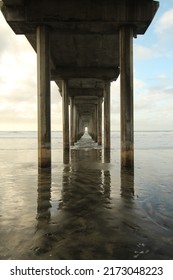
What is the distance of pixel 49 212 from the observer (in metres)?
5.51

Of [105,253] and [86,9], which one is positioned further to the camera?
[86,9]

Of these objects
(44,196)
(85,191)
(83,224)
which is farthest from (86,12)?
(83,224)

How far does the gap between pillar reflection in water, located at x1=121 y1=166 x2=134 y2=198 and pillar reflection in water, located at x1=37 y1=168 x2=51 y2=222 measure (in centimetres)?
192

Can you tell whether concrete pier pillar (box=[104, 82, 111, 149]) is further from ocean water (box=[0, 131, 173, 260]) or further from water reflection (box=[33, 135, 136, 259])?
water reflection (box=[33, 135, 136, 259])

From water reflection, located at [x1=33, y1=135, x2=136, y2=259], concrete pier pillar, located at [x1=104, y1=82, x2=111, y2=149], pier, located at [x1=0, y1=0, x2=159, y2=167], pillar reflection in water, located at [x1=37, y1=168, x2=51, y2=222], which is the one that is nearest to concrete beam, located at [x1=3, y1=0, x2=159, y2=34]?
pier, located at [x1=0, y1=0, x2=159, y2=167]

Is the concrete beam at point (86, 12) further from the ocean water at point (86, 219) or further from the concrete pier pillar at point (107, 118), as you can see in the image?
the concrete pier pillar at point (107, 118)

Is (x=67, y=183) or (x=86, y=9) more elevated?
(x=86, y=9)

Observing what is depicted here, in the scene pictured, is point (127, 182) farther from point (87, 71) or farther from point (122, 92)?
point (87, 71)

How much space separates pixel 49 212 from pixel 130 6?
9.37 metres

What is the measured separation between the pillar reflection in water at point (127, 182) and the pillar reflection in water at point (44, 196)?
1.92 m

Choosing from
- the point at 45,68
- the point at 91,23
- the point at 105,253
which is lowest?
the point at 105,253

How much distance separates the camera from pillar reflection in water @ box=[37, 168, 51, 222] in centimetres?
531
